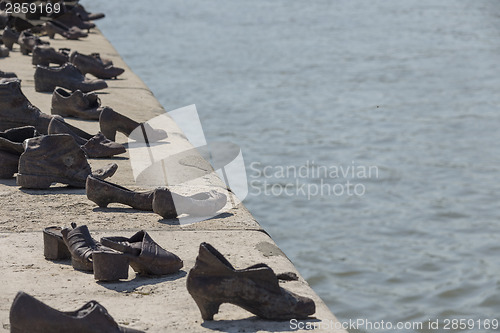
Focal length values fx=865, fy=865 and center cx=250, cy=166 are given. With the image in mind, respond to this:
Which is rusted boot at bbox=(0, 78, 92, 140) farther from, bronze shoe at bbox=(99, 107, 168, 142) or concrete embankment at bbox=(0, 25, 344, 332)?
concrete embankment at bbox=(0, 25, 344, 332)

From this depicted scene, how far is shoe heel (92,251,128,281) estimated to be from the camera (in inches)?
119

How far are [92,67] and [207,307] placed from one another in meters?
5.08

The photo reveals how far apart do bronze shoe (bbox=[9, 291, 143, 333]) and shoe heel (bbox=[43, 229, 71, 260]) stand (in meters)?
0.84

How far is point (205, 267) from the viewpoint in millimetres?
2689

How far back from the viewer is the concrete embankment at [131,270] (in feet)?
9.05

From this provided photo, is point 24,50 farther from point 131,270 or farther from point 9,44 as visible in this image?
point 131,270

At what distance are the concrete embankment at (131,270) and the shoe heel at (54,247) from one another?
0.11 ft

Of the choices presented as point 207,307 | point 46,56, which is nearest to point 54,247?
point 207,307

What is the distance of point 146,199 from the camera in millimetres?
3912

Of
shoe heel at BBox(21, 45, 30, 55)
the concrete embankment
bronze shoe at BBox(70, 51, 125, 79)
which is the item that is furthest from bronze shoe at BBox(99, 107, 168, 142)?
shoe heel at BBox(21, 45, 30, 55)

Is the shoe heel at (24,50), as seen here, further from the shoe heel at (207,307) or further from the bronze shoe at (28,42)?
the shoe heel at (207,307)

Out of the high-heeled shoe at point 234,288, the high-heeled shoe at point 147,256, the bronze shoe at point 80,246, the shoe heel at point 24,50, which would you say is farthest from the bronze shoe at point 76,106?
the high-heeled shoe at point 234,288

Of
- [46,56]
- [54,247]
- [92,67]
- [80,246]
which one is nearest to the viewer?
[80,246]

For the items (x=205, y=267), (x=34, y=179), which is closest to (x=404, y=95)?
(x=34, y=179)
